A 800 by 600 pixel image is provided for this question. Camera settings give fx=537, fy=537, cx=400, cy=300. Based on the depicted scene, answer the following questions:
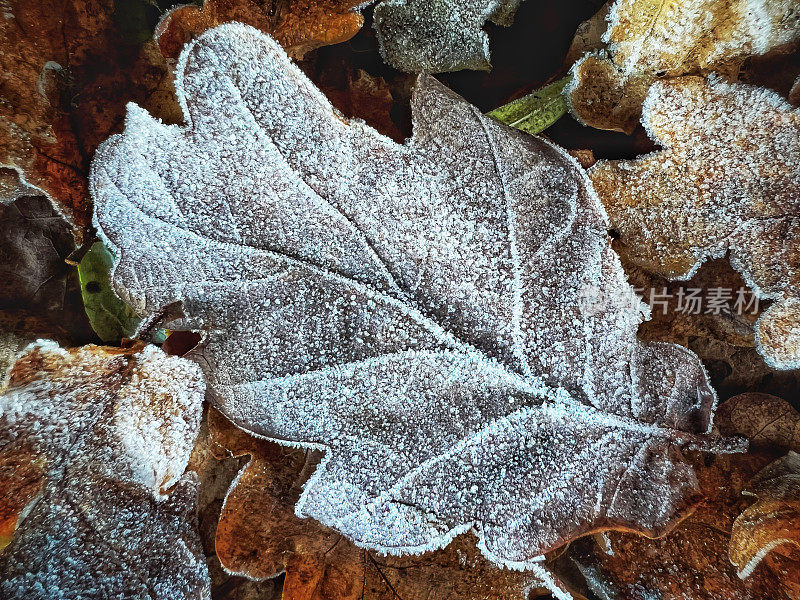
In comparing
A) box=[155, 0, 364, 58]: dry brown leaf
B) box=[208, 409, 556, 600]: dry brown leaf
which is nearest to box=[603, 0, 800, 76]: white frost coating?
box=[155, 0, 364, 58]: dry brown leaf

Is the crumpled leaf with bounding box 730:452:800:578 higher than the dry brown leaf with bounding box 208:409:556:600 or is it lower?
higher

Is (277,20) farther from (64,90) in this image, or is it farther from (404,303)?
(404,303)

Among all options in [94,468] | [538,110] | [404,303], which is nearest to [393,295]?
[404,303]

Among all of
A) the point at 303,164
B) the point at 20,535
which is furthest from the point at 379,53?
the point at 20,535

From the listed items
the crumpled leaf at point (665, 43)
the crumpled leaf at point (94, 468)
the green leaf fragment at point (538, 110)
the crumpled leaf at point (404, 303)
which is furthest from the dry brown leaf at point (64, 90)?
the crumpled leaf at point (665, 43)

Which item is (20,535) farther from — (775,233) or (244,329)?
(775,233)

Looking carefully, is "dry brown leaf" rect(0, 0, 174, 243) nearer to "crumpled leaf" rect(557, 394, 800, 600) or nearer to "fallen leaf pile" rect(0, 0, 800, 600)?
"fallen leaf pile" rect(0, 0, 800, 600)

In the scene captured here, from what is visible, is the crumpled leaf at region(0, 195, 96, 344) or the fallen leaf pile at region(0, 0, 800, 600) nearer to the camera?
the fallen leaf pile at region(0, 0, 800, 600)
